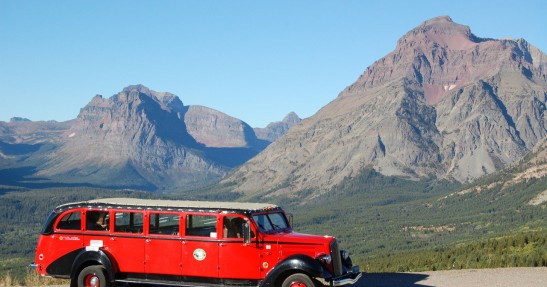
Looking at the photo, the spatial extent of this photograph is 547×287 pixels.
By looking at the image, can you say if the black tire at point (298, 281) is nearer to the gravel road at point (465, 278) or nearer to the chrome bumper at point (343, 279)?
the chrome bumper at point (343, 279)

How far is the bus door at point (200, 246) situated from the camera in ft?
85.8

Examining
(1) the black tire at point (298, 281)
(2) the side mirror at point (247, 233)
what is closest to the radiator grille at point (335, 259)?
(1) the black tire at point (298, 281)

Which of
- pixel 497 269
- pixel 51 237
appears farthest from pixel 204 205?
pixel 497 269

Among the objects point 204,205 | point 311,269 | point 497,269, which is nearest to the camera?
point 311,269

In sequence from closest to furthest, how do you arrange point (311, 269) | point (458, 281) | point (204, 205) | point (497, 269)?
point (311, 269) → point (204, 205) → point (458, 281) → point (497, 269)

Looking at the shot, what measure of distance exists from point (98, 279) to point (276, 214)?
7.18 meters

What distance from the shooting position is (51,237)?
27.8m

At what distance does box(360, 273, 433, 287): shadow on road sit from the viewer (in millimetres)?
29784

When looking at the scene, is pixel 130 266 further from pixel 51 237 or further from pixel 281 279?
pixel 281 279

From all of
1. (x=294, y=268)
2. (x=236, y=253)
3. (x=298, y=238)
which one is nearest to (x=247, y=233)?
(x=236, y=253)

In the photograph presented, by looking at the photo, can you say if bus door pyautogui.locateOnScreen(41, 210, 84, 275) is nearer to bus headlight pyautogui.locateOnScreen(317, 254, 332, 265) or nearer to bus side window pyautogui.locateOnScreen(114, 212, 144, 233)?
bus side window pyautogui.locateOnScreen(114, 212, 144, 233)

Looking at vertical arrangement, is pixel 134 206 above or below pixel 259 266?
above

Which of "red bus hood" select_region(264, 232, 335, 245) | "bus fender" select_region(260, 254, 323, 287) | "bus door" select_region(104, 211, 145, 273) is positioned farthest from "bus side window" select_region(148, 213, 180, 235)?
"bus fender" select_region(260, 254, 323, 287)

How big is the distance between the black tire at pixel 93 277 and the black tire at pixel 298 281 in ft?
23.1
